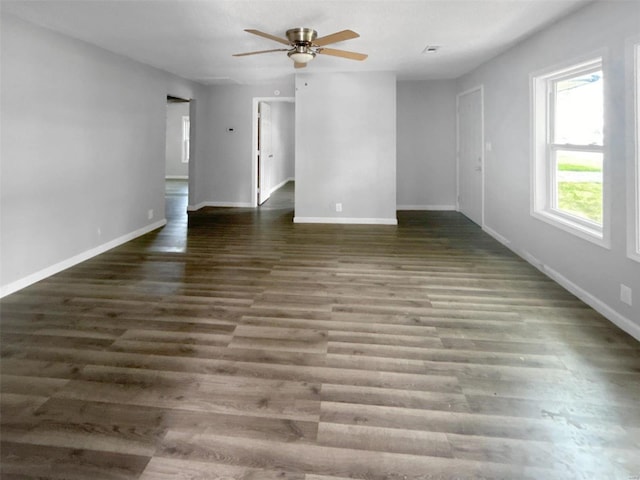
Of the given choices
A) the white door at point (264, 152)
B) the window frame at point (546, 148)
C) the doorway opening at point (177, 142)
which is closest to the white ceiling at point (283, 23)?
the window frame at point (546, 148)

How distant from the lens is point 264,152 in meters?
8.93

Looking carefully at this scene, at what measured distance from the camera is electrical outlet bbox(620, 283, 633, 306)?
109 inches

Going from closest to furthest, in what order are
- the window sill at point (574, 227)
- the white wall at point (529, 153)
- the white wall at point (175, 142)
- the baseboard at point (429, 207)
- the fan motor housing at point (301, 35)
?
1. the white wall at point (529, 153)
2. the window sill at point (574, 227)
3. the fan motor housing at point (301, 35)
4. the baseboard at point (429, 207)
5. the white wall at point (175, 142)

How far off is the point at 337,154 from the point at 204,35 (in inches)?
117

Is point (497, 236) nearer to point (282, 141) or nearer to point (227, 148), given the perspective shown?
point (227, 148)

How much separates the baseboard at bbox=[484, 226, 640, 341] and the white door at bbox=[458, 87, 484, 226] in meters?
1.88

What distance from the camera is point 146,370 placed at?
2.29m

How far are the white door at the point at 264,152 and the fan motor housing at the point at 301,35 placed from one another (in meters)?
4.43

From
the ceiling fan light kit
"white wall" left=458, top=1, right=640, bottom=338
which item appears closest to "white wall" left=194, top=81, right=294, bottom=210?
the ceiling fan light kit

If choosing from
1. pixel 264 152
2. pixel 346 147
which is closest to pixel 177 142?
pixel 264 152

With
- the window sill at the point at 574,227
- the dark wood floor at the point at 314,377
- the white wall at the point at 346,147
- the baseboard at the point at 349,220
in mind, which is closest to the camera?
the dark wood floor at the point at 314,377

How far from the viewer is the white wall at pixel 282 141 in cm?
1088

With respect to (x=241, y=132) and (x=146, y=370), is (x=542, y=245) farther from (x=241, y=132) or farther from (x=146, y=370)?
(x=241, y=132)

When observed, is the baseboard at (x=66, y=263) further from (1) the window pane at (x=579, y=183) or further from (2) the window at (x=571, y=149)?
(1) the window pane at (x=579, y=183)
